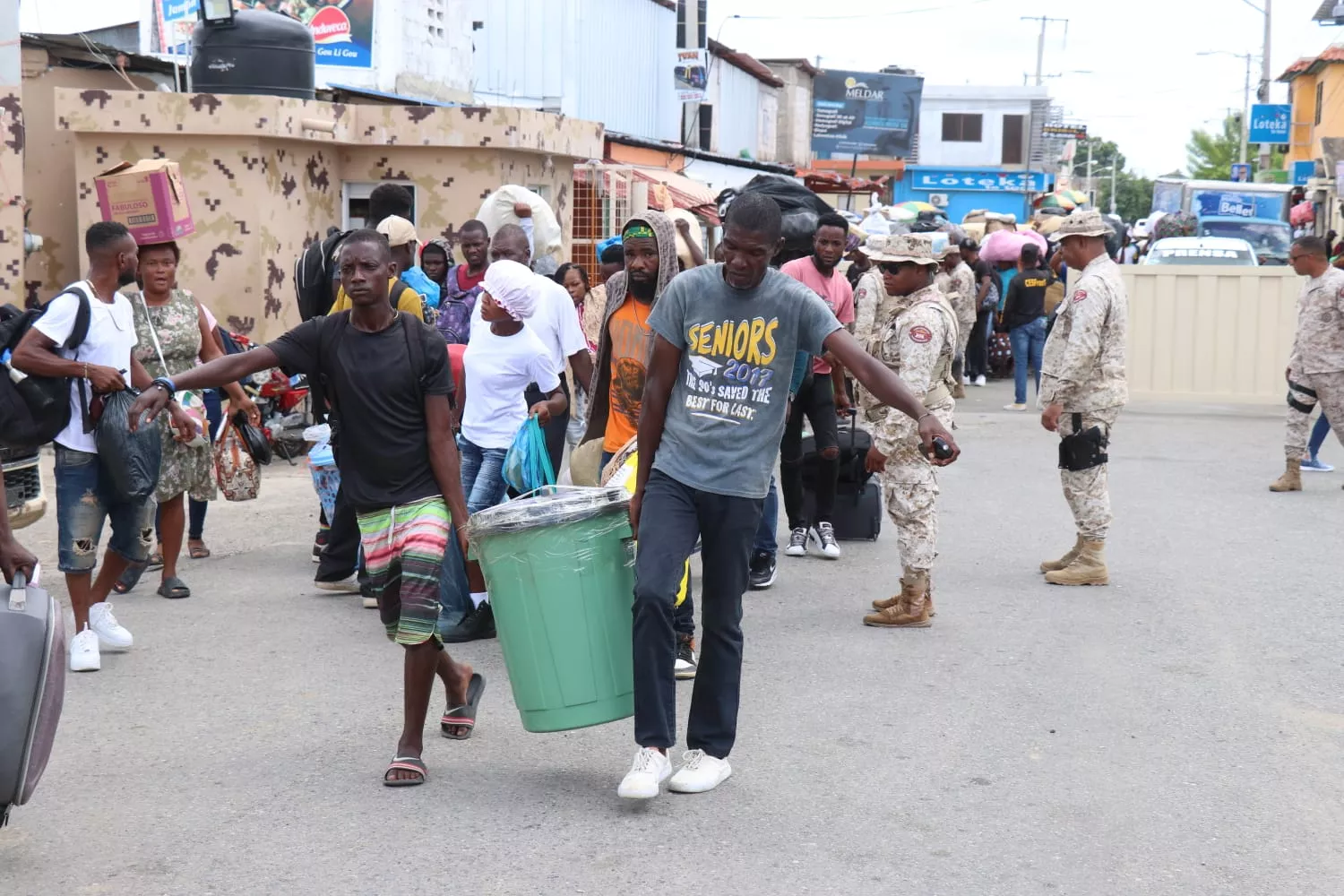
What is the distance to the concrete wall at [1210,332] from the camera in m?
17.1

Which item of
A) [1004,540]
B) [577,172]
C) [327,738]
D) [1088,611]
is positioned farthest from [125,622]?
[577,172]

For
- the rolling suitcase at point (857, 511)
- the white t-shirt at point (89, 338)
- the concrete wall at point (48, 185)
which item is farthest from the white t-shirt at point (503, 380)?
the concrete wall at point (48, 185)

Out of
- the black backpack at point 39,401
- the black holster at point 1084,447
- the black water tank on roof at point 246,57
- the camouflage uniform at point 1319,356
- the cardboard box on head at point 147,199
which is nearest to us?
the black backpack at point 39,401

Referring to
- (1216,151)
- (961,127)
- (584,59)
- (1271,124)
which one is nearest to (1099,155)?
(1216,151)

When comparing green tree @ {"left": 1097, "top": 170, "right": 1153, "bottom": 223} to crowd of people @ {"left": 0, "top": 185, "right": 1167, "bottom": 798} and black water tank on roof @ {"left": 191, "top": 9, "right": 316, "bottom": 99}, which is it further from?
crowd of people @ {"left": 0, "top": 185, "right": 1167, "bottom": 798}

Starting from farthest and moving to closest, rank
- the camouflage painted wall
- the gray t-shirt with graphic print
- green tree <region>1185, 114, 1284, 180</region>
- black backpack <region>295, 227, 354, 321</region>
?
green tree <region>1185, 114, 1284, 180</region> < the camouflage painted wall < black backpack <region>295, 227, 354, 321</region> < the gray t-shirt with graphic print

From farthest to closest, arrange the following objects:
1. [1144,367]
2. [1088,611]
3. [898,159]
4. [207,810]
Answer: [898,159] → [1144,367] → [1088,611] → [207,810]

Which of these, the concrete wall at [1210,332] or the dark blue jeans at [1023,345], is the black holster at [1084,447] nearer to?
the dark blue jeans at [1023,345]

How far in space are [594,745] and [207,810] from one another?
1358 millimetres

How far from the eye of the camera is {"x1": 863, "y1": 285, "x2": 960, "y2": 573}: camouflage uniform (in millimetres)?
7164

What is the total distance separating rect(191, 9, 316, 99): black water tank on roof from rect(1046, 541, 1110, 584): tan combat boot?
896cm

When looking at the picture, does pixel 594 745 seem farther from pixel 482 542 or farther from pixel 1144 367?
pixel 1144 367

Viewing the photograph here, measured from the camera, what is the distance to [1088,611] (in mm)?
7715

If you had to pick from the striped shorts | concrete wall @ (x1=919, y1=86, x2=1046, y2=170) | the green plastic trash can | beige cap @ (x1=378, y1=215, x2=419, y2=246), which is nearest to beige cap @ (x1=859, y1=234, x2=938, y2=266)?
the green plastic trash can
